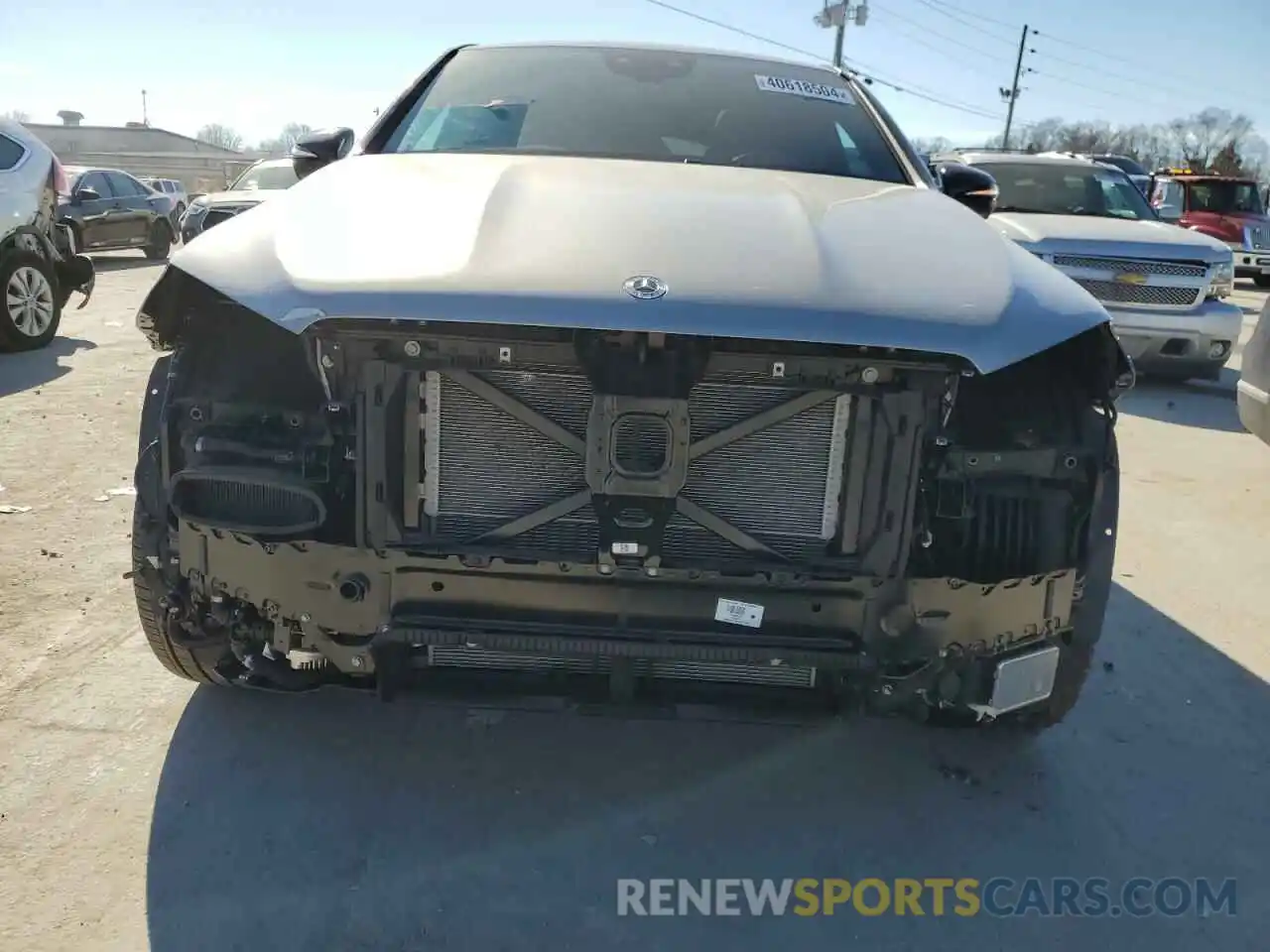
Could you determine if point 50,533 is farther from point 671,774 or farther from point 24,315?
point 24,315

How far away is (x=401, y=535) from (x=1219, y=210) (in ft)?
68.2

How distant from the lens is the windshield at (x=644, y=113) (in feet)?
10.6

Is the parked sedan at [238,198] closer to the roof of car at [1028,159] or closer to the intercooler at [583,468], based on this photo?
the roof of car at [1028,159]

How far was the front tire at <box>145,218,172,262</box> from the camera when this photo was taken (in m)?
16.9

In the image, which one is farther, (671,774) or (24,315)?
(24,315)

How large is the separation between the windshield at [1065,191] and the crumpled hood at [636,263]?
7398 mm

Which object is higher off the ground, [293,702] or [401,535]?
[401,535]

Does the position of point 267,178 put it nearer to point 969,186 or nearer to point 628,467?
point 969,186

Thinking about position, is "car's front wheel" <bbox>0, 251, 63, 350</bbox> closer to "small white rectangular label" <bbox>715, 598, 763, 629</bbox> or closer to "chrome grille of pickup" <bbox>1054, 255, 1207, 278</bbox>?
"small white rectangular label" <bbox>715, 598, 763, 629</bbox>

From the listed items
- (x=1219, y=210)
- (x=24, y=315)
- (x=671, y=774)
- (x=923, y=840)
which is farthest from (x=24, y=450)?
(x=1219, y=210)

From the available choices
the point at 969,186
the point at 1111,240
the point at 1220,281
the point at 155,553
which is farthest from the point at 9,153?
the point at 1220,281

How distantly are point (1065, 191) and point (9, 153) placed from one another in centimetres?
907

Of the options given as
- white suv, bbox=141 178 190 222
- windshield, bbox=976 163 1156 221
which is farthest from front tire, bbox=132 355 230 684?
white suv, bbox=141 178 190 222

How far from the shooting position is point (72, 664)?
10.3 ft
